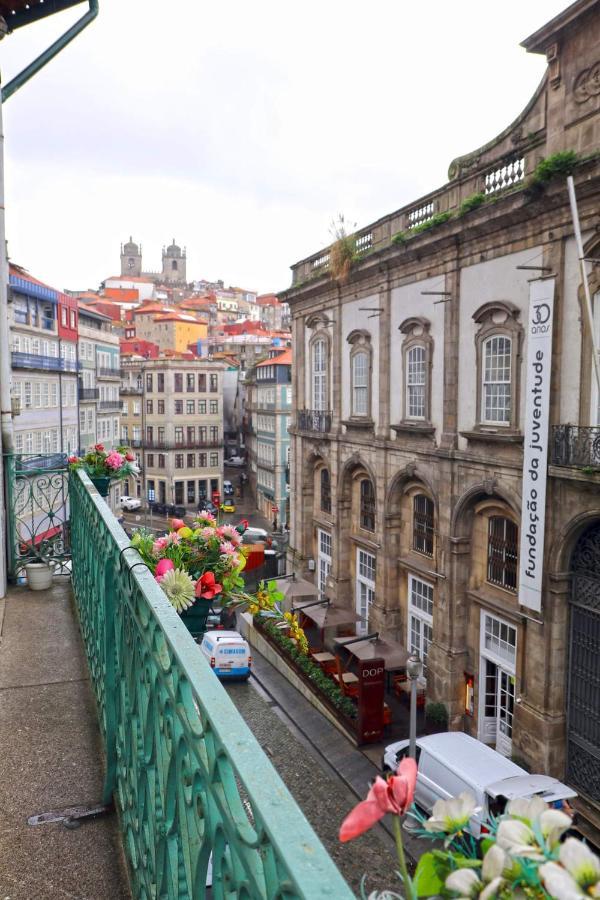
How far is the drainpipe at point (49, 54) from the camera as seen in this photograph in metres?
7.55

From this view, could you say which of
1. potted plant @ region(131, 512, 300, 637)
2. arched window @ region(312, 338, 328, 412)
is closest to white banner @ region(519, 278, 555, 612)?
potted plant @ region(131, 512, 300, 637)

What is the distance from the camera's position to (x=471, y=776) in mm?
13977

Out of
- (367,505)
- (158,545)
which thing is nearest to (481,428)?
(367,505)

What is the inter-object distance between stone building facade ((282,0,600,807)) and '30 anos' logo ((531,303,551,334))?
216 mm

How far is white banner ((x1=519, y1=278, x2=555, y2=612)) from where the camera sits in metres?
15.0

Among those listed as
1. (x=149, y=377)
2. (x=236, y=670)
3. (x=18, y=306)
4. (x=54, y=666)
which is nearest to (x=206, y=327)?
(x=149, y=377)

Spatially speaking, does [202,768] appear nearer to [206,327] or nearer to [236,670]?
[236,670]

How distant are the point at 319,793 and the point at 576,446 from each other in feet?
31.6

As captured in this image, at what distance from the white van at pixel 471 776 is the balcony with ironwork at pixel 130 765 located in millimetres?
9775

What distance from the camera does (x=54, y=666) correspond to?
5562 mm

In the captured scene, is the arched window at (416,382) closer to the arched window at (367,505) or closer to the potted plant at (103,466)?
the arched window at (367,505)

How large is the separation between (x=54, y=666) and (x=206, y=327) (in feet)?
322

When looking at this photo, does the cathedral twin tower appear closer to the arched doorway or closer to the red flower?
the arched doorway

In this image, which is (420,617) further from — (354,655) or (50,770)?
(50,770)
